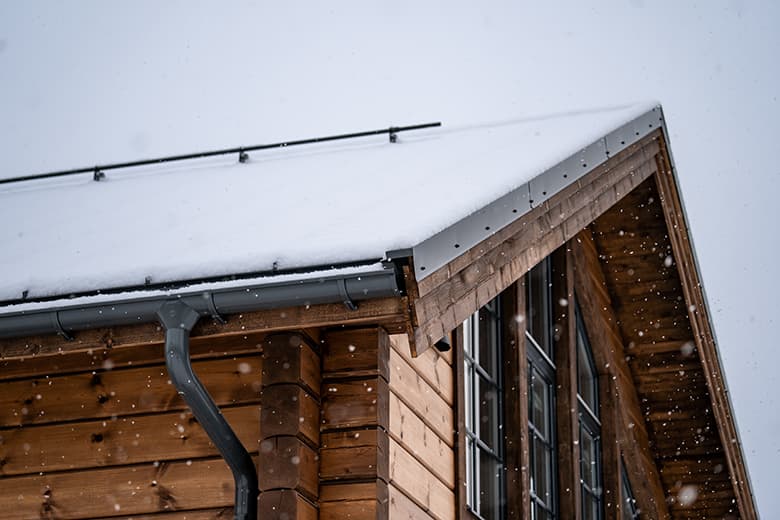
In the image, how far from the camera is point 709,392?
27.6ft

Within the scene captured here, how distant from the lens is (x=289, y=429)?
4.19m

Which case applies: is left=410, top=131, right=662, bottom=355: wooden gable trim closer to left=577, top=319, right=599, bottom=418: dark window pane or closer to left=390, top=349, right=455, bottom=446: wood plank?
left=390, top=349, right=455, bottom=446: wood plank

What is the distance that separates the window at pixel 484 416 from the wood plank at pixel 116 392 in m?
1.63

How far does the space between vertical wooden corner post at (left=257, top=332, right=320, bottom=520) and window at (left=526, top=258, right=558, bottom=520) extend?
2.75 meters

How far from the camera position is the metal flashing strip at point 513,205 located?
3.97 metres

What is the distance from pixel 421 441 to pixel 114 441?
118 cm

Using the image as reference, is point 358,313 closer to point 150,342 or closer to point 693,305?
point 150,342

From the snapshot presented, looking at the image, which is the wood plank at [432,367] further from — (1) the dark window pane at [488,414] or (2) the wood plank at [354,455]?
(1) the dark window pane at [488,414]

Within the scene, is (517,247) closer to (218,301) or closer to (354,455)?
(354,455)

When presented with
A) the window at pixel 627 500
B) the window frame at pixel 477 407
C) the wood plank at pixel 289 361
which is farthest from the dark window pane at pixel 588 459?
the wood plank at pixel 289 361

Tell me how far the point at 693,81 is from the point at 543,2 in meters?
25.5

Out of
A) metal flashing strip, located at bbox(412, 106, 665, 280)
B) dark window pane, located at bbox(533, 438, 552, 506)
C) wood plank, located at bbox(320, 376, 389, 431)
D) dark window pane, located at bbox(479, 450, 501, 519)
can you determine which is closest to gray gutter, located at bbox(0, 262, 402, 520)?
metal flashing strip, located at bbox(412, 106, 665, 280)

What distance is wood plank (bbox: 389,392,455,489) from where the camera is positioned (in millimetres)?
4539

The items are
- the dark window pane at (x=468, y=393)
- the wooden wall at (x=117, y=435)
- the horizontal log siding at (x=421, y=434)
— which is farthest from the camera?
the dark window pane at (x=468, y=393)
